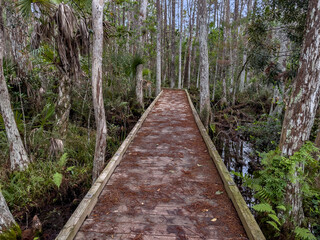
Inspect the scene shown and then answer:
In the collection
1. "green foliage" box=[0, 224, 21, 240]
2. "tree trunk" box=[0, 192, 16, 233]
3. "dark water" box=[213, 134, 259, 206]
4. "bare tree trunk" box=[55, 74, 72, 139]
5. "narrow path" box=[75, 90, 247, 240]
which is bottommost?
"dark water" box=[213, 134, 259, 206]

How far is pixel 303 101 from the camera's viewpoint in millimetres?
3219

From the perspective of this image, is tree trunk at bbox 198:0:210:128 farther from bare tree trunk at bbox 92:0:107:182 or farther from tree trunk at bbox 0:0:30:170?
tree trunk at bbox 0:0:30:170

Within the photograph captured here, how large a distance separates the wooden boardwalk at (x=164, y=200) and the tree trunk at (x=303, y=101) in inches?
46.7

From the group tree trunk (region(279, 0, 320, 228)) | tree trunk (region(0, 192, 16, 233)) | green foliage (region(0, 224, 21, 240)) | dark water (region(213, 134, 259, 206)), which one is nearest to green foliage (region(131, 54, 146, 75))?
dark water (region(213, 134, 259, 206))

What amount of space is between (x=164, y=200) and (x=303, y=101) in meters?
2.53

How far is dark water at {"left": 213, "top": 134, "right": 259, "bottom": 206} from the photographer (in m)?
6.23

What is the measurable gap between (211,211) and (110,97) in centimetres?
724

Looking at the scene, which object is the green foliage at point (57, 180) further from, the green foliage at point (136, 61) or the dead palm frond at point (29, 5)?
the green foliage at point (136, 61)

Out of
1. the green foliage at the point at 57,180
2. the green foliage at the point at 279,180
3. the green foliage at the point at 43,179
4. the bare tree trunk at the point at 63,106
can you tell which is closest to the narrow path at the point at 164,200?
the green foliage at the point at 279,180

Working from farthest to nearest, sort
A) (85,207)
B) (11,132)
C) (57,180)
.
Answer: (11,132), (57,180), (85,207)

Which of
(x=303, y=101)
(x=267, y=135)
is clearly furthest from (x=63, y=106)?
(x=267, y=135)

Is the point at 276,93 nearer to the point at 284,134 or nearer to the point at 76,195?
the point at 284,134

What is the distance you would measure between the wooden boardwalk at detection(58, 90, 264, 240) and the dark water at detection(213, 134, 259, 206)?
2138 mm

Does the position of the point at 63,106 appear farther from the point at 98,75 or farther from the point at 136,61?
the point at 136,61
